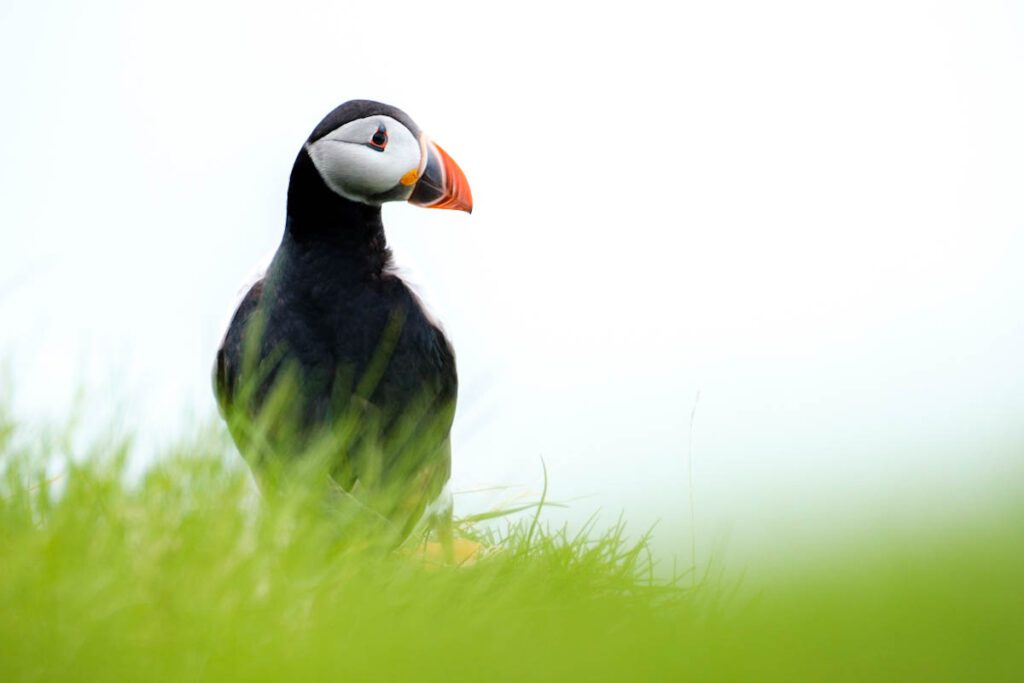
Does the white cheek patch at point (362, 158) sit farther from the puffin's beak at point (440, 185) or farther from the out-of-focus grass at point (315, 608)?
the out-of-focus grass at point (315, 608)

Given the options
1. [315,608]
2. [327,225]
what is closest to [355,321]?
[327,225]

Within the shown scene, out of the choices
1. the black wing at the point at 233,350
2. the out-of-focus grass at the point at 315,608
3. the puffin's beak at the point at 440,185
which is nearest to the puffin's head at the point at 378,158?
the puffin's beak at the point at 440,185

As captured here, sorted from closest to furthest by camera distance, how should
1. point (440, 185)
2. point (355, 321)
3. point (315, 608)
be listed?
point (315, 608), point (355, 321), point (440, 185)

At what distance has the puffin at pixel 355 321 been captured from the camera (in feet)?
11.8

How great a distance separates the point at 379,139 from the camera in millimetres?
3744

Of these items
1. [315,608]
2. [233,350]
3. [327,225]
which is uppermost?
[327,225]

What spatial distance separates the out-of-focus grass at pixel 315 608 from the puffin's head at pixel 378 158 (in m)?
1.37

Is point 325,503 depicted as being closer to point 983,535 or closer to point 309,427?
point 309,427

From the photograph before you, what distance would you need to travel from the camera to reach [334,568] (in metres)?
2.50

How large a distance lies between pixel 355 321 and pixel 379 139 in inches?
23.3

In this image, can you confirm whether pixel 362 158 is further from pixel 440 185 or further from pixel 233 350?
pixel 233 350

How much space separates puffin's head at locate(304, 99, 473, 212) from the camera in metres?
3.71

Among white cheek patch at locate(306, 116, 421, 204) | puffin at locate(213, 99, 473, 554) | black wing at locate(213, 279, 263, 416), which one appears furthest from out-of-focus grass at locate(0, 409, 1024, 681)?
white cheek patch at locate(306, 116, 421, 204)

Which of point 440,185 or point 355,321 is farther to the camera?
point 440,185
